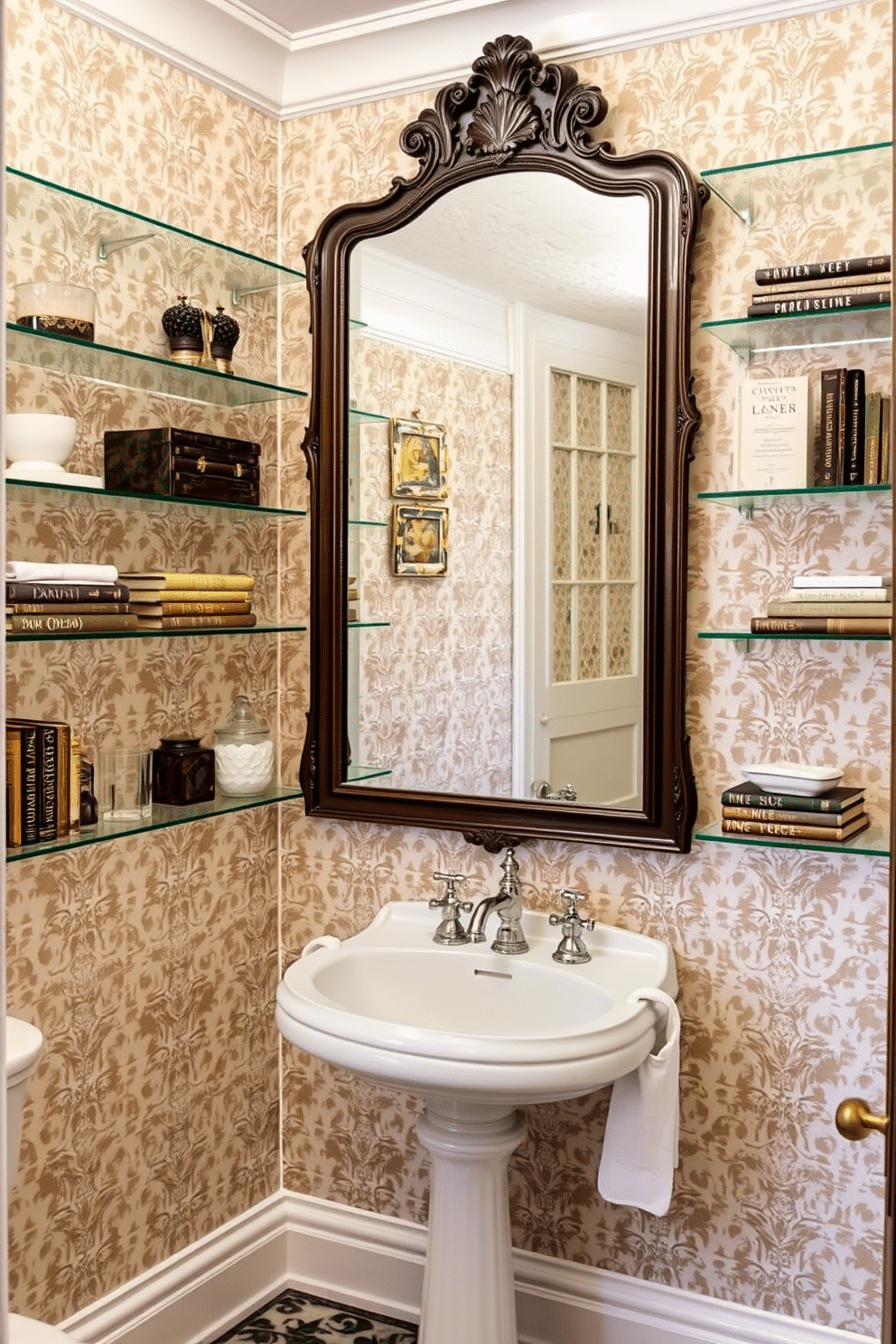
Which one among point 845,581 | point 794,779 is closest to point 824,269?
point 845,581

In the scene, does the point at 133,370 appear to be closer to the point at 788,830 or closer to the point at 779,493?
the point at 779,493

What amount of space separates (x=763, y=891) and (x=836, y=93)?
1.41 m

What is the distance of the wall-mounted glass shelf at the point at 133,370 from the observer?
2.00 m

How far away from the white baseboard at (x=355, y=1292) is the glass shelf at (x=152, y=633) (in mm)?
1238

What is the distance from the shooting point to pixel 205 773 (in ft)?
7.86

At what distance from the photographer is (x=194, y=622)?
2.29 metres

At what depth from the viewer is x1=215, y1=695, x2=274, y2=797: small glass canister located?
248 centimetres

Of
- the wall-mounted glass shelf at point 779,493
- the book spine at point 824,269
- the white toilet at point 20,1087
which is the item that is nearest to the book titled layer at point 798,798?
the wall-mounted glass shelf at point 779,493

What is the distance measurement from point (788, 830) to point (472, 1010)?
0.68 m

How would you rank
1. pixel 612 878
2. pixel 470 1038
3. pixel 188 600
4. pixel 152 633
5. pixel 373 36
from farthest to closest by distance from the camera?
1. pixel 373 36
2. pixel 612 878
3. pixel 188 600
4. pixel 152 633
5. pixel 470 1038

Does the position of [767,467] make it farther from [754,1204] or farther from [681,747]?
[754,1204]

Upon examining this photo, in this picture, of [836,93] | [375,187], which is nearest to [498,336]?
[375,187]

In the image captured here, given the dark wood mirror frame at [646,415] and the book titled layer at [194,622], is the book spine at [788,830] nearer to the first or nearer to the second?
the dark wood mirror frame at [646,415]

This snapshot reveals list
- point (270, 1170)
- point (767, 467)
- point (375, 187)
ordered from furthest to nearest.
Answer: point (270, 1170) < point (375, 187) < point (767, 467)
